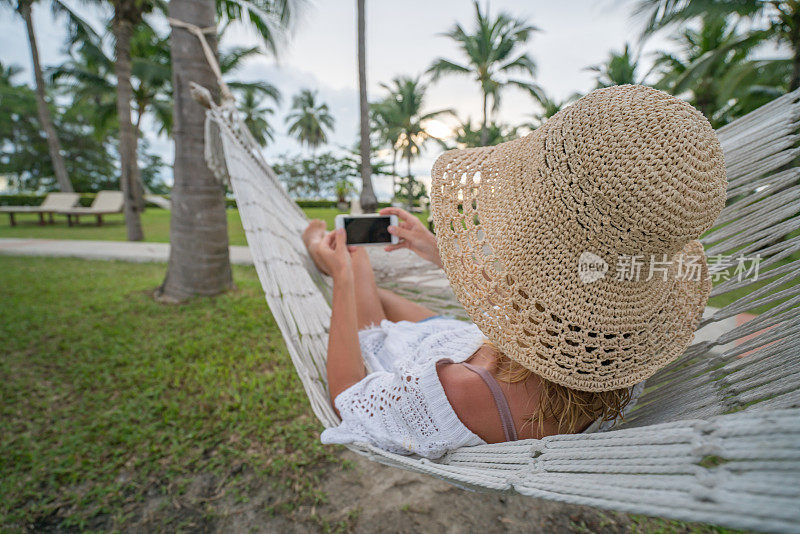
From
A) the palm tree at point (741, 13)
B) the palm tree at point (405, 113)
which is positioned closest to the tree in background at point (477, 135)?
the palm tree at point (405, 113)

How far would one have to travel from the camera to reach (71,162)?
20.0 meters

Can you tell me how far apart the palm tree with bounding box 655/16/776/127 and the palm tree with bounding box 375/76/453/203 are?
9.06 m

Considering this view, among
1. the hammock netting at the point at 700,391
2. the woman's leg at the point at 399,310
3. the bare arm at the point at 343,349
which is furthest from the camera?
the woman's leg at the point at 399,310

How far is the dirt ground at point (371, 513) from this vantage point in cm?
123

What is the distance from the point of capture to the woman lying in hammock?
502 millimetres

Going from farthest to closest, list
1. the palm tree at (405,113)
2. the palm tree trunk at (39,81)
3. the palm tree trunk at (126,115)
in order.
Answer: the palm tree at (405,113)
the palm tree trunk at (39,81)
the palm tree trunk at (126,115)

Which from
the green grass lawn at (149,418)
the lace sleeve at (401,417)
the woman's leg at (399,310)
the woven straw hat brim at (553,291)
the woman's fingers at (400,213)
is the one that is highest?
the woman's fingers at (400,213)

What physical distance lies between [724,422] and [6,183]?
29034 mm

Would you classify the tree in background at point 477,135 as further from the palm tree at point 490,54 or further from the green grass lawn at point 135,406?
the green grass lawn at point 135,406

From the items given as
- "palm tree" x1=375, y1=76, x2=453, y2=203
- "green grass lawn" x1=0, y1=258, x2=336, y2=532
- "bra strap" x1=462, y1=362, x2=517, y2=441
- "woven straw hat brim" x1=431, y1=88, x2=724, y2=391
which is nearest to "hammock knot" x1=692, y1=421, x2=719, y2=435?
"woven straw hat brim" x1=431, y1=88, x2=724, y2=391

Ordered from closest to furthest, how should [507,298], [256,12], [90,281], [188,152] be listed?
[507,298]
[188,152]
[90,281]
[256,12]

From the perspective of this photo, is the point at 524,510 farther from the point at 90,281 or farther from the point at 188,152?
the point at 90,281

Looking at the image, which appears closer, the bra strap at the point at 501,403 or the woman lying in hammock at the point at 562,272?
the woman lying in hammock at the point at 562,272

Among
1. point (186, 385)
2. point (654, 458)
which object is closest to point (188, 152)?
point (186, 385)
